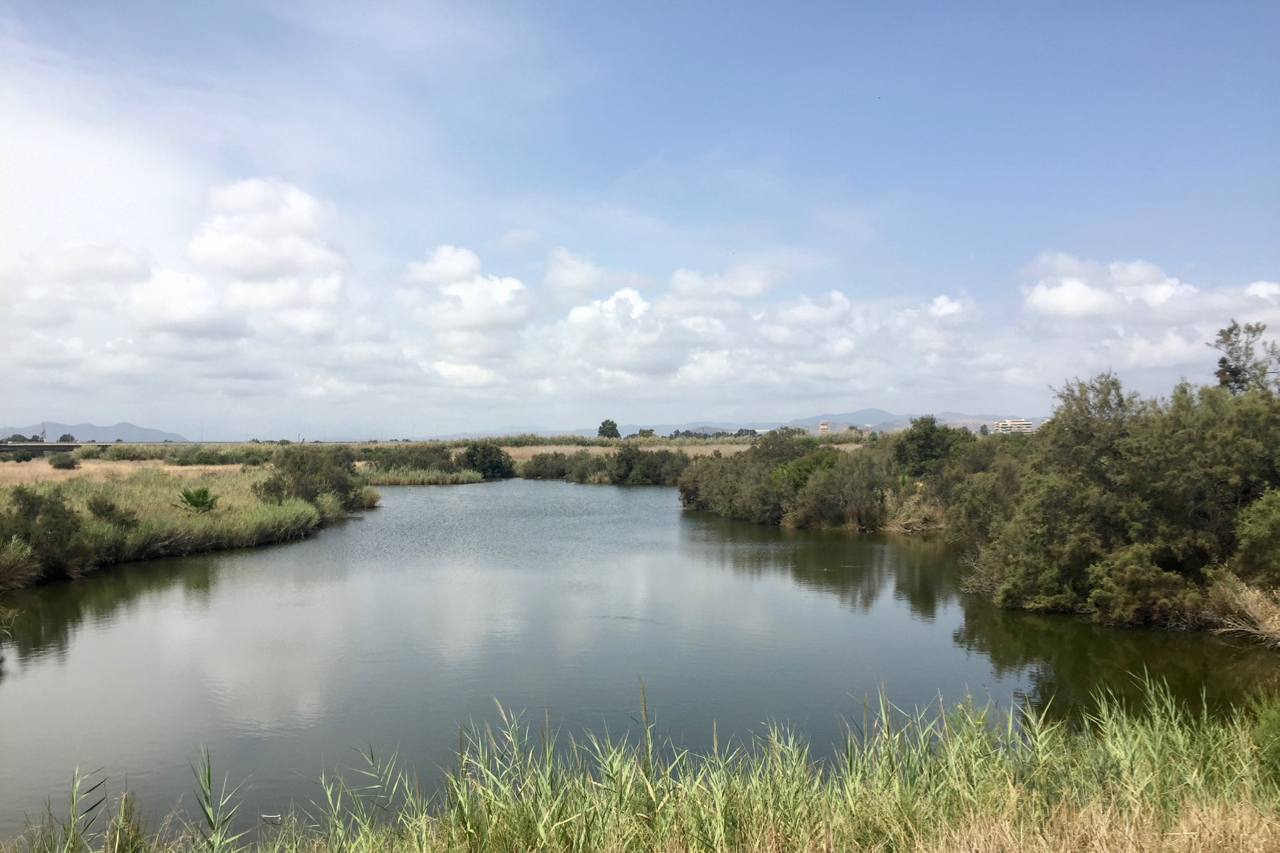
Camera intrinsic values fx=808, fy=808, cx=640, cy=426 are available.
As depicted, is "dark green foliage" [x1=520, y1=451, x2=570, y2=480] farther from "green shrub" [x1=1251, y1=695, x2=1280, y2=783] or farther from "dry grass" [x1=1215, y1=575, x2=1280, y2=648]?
"green shrub" [x1=1251, y1=695, x2=1280, y2=783]

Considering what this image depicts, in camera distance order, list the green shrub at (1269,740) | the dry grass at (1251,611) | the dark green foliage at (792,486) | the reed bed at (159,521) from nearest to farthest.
A: the green shrub at (1269,740) < the dry grass at (1251,611) < the reed bed at (159,521) < the dark green foliage at (792,486)

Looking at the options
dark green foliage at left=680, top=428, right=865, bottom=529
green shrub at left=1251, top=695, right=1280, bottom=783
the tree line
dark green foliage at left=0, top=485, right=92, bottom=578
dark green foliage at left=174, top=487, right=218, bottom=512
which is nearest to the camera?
green shrub at left=1251, top=695, right=1280, bottom=783

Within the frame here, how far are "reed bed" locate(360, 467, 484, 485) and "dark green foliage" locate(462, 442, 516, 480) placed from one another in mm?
2449

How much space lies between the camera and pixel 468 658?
11117mm

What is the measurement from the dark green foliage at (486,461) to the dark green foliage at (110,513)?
33.5m

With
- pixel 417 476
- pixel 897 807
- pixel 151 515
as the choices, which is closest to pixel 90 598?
pixel 151 515

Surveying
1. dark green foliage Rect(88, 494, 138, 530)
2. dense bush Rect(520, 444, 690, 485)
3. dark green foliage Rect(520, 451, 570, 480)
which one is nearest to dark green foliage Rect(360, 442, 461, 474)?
dark green foliage Rect(520, 451, 570, 480)

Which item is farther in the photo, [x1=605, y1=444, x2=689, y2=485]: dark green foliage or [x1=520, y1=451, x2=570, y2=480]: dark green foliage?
[x1=520, y1=451, x2=570, y2=480]: dark green foliage

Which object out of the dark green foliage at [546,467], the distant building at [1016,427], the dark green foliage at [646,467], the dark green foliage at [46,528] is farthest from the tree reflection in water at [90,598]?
the dark green foliage at [546,467]

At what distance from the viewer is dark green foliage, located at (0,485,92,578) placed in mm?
15263

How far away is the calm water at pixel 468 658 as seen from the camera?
Result: 26.8 feet

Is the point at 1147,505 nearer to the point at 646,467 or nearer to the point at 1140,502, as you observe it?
the point at 1140,502

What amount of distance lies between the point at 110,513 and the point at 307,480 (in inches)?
373

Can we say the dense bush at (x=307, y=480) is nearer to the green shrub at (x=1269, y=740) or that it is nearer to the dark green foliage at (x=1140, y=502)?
the dark green foliage at (x=1140, y=502)
